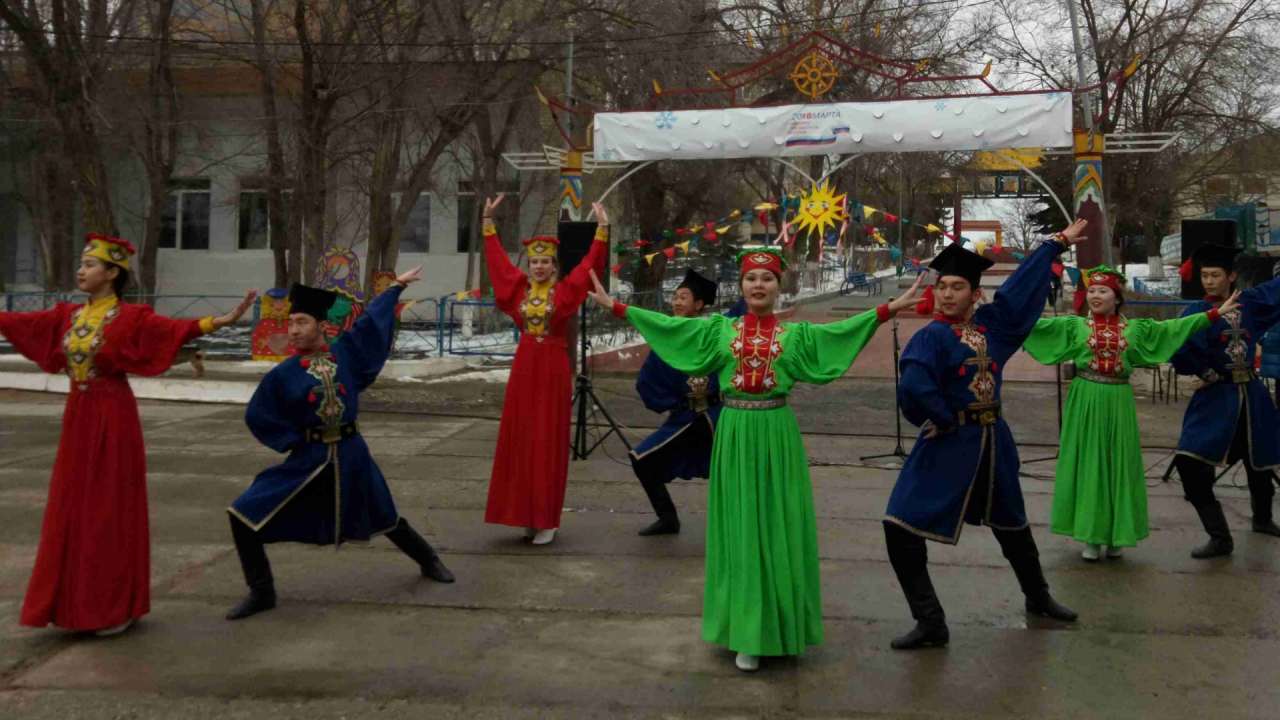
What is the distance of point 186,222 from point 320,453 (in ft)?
75.0

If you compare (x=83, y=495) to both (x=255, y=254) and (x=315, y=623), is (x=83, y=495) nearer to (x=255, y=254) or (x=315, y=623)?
(x=315, y=623)

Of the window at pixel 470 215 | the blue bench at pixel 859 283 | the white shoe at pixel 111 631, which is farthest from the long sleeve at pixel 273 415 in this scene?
the window at pixel 470 215

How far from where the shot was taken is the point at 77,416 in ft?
15.9

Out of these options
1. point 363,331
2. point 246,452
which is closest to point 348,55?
point 246,452

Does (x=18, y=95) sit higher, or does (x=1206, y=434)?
(x=18, y=95)

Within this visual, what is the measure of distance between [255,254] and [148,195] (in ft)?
8.79

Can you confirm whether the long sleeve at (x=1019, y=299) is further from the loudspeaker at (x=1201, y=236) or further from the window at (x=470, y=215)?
the window at (x=470, y=215)

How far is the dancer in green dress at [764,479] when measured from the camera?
439 centimetres

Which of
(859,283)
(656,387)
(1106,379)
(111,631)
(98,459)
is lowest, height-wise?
(111,631)

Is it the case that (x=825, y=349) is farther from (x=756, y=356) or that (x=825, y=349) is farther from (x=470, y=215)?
(x=470, y=215)

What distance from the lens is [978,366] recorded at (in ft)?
15.7

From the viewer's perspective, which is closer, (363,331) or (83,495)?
(83,495)

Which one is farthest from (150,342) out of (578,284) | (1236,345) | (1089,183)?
(1089,183)

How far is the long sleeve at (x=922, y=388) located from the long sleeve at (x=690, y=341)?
30.5 inches
